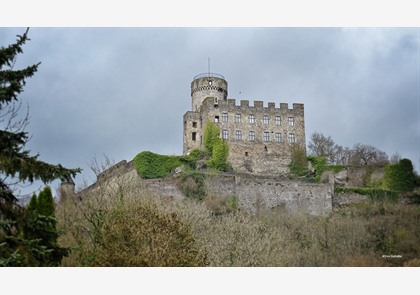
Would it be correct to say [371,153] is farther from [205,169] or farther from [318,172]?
[205,169]

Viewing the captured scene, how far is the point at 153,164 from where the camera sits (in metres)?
28.0

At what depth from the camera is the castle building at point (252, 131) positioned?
30453mm

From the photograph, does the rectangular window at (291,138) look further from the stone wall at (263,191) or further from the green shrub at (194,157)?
the green shrub at (194,157)

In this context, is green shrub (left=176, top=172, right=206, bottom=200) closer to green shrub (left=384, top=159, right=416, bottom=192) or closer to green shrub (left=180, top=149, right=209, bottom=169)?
green shrub (left=180, top=149, right=209, bottom=169)

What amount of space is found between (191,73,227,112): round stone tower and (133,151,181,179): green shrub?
523 cm

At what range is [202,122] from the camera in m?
31.2

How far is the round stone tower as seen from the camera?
32969mm

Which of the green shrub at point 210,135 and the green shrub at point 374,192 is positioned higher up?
the green shrub at point 210,135

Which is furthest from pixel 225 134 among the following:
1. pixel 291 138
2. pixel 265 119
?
pixel 291 138

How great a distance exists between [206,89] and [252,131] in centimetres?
379

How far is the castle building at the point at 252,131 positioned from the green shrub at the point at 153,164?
2.61m

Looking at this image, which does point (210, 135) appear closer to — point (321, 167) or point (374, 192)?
point (321, 167)

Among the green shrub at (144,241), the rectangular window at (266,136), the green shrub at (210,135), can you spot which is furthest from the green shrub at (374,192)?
the green shrub at (144,241)

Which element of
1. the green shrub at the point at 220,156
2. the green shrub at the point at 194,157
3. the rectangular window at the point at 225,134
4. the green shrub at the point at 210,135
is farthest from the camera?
the rectangular window at the point at 225,134
